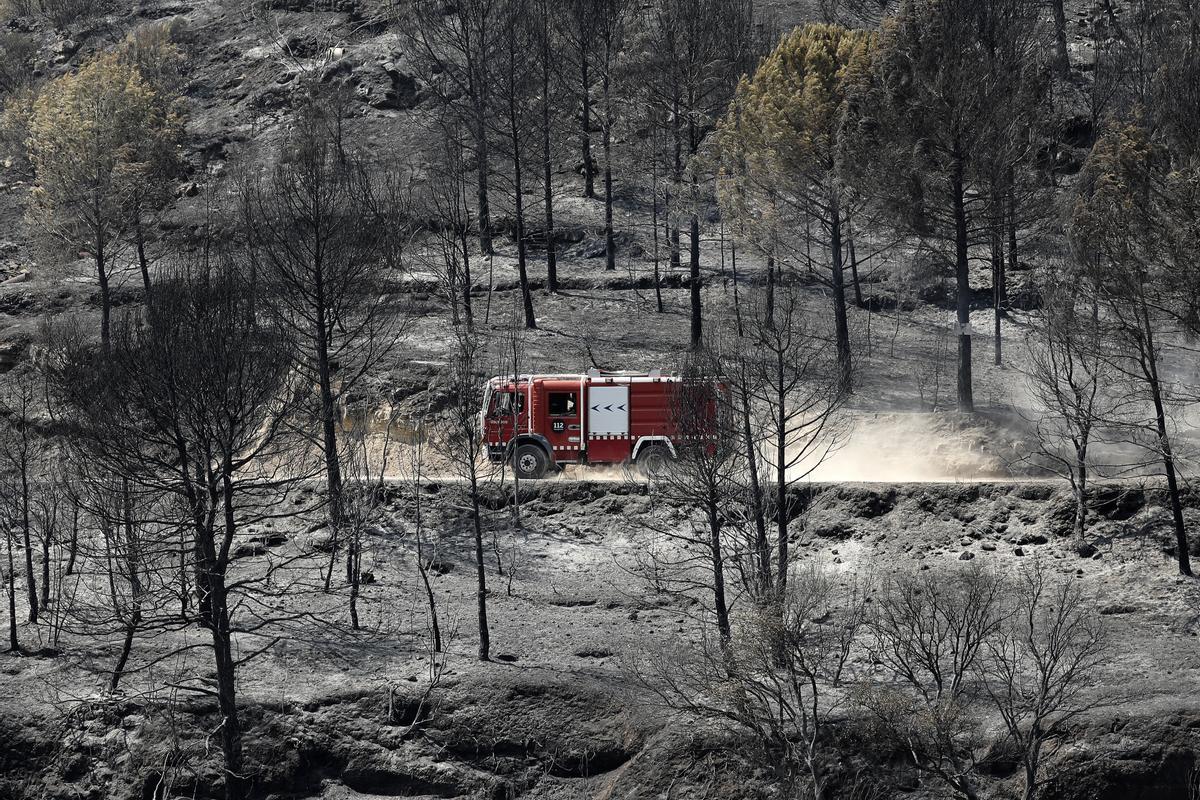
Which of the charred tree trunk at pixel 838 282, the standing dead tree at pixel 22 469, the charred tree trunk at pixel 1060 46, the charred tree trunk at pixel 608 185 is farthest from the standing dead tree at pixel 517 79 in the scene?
the charred tree trunk at pixel 1060 46

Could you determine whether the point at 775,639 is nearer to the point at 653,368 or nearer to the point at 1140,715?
the point at 1140,715

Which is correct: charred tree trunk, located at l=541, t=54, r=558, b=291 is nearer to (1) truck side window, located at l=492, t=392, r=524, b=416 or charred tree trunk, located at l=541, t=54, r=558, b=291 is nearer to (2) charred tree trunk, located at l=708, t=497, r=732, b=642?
(1) truck side window, located at l=492, t=392, r=524, b=416

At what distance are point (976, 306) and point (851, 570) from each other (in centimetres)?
2150

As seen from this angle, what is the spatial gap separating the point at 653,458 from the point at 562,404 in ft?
10.9

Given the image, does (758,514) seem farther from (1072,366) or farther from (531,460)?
(531,460)

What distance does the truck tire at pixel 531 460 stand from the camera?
3512 centimetres

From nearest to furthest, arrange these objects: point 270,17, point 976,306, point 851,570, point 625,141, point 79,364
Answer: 1. point 851,570
2. point 79,364
3. point 976,306
4. point 625,141
5. point 270,17

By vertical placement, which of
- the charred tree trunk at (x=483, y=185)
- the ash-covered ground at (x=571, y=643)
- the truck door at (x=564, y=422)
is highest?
the charred tree trunk at (x=483, y=185)

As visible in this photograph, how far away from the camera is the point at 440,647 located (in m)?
27.5

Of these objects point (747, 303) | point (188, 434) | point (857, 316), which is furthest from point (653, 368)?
point (188, 434)

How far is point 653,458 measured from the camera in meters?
33.1

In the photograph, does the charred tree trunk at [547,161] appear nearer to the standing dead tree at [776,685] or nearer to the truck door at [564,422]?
the truck door at [564,422]

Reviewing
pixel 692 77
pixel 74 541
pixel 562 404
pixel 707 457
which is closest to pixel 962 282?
pixel 562 404

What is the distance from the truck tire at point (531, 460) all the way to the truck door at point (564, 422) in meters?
0.37
